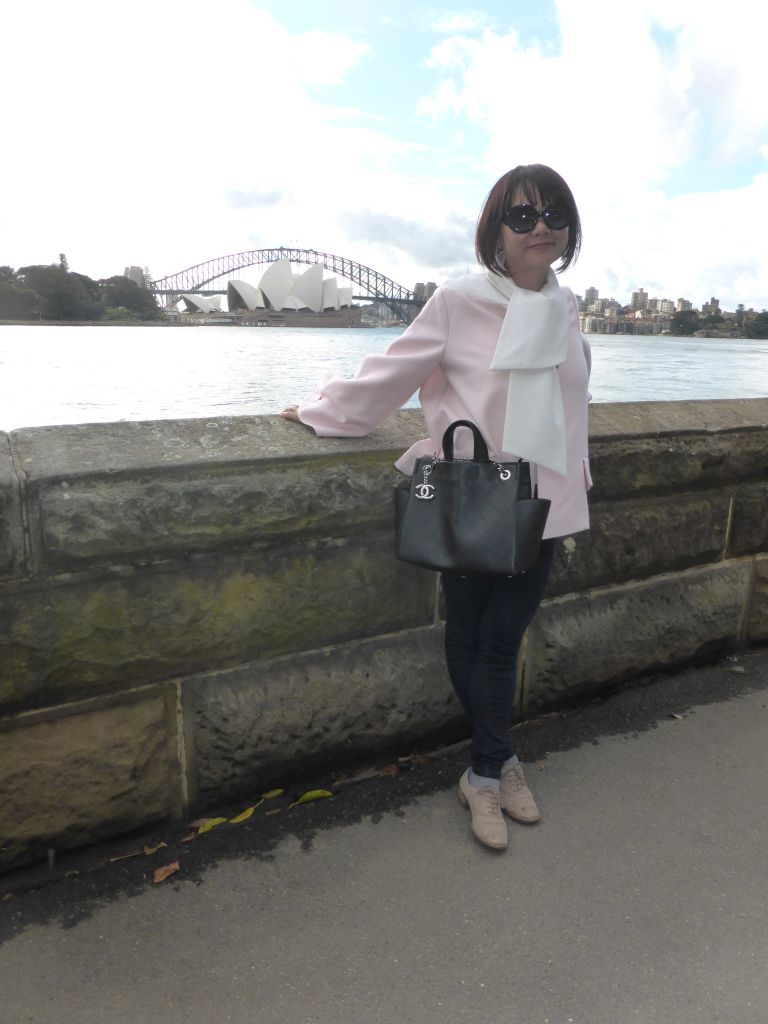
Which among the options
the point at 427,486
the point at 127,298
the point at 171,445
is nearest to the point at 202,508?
the point at 171,445

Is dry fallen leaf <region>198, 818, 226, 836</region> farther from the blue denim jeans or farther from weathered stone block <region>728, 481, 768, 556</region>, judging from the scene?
weathered stone block <region>728, 481, 768, 556</region>

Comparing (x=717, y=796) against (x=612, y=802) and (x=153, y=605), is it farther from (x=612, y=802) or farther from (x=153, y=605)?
(x=153, y=605)

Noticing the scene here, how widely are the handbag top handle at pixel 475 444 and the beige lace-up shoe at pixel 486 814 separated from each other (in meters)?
0.80

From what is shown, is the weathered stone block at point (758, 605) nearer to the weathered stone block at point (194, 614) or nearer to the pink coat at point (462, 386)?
the pink coat at point (462, 386)

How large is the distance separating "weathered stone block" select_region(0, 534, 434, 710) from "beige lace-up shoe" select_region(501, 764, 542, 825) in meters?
0.45

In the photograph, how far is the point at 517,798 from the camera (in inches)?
76.3

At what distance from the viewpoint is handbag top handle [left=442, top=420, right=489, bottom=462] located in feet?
5.58

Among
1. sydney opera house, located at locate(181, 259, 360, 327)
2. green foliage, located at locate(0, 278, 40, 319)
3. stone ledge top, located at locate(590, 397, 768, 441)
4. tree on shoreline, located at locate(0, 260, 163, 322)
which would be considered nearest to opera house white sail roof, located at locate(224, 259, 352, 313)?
sydney opera house, located at locate(181, 259, 360, 327)

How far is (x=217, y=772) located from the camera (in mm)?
1857

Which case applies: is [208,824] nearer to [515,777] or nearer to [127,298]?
[515,777]

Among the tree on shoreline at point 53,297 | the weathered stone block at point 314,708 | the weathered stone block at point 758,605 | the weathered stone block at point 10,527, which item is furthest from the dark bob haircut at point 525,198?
the tree on shoreline at point 53,297

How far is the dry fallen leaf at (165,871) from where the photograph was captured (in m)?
1.68

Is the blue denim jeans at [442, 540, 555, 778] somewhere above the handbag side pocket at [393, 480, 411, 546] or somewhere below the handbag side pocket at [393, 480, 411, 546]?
below

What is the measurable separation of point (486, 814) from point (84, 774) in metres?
0.90
